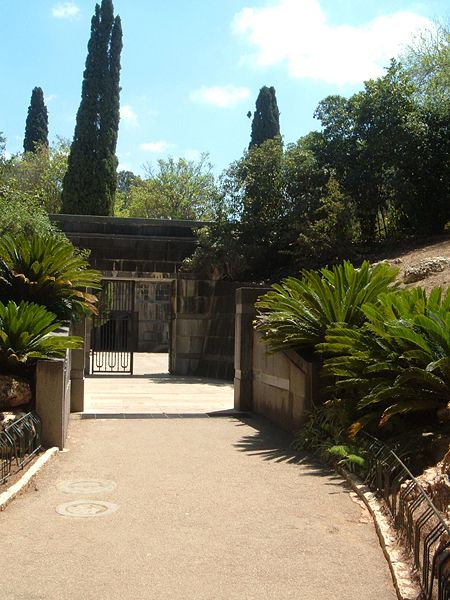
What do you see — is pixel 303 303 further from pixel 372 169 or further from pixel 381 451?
pixel 372 169

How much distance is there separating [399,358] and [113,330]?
1981 cm

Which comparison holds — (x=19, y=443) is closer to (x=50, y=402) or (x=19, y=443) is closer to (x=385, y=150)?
(x=50, y=402)

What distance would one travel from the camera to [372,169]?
21.8 meters

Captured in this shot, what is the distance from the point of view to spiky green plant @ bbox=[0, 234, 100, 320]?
11477mm

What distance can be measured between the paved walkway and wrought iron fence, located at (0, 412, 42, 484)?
0.32 meters

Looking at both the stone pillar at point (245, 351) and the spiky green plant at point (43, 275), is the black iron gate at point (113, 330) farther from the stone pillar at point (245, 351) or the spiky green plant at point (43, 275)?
the stone pillar at point (245, 351)

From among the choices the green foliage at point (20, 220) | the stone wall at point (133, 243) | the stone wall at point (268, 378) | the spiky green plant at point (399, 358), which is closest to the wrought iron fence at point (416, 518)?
the spiky green plant at point (399, 358)

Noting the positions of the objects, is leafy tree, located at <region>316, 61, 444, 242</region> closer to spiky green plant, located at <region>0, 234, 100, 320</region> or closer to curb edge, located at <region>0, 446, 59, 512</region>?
spiky green plant, located at <region>0, 234, 100, 320</region>

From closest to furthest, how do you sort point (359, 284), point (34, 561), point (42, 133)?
point (34, 561) → point (359, 284) → point (42, 133)

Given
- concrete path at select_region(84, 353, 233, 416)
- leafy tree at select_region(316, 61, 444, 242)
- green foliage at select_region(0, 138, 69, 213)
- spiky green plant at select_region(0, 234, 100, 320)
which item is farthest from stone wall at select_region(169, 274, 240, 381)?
green foliage at select_region(0, 138, 69, 213)

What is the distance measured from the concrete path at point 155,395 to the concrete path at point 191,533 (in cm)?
393

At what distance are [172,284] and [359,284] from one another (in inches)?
504

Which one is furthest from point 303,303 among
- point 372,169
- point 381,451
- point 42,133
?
point 42,133

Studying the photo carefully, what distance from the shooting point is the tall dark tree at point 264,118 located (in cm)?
4334
